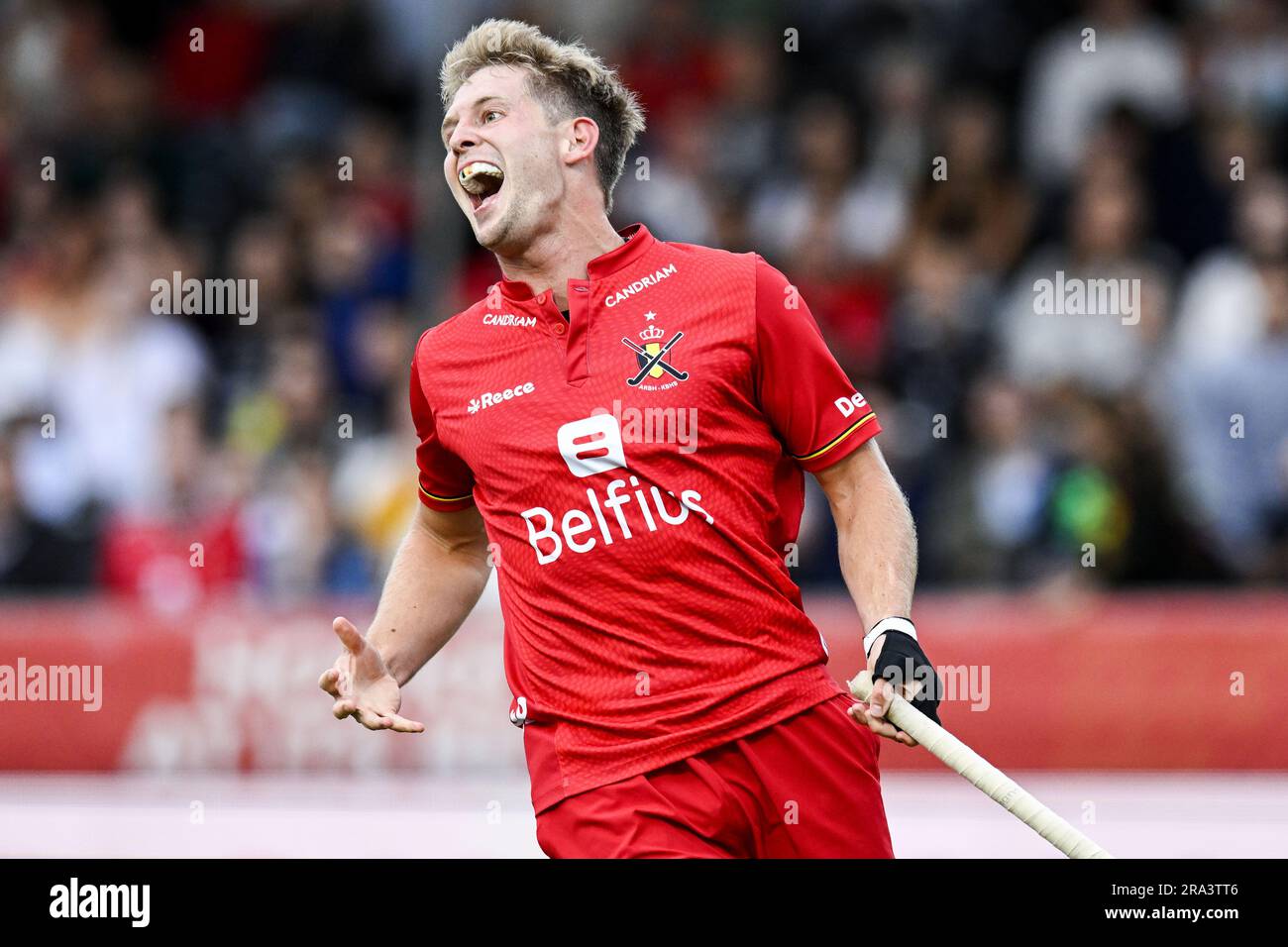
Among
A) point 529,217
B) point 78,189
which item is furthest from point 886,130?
point 529,217

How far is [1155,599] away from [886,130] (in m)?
3.98

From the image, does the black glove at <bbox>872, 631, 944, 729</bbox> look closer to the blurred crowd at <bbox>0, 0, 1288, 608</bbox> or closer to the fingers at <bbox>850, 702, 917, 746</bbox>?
the fingers at <bbox>850, 702, 917, 746</bbox>

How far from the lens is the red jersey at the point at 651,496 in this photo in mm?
5020

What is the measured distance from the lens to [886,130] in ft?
44.4

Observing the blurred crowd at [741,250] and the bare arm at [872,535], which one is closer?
the bare arm at [872,535]

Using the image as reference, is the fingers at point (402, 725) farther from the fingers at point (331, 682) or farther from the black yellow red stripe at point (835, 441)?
the black yellow red stripe at point (835, 441)

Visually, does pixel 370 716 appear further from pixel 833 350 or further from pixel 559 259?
pixel 833 350

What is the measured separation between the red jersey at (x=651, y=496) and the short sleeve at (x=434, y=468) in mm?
199

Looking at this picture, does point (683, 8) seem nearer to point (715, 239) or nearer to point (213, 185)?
point (715, 239)

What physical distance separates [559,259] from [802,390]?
2.50ft

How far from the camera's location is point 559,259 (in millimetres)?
5426

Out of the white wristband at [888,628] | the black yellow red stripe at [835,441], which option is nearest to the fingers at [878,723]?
the white wristband at [888,628]

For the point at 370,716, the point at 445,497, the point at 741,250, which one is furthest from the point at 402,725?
the point at 741,250

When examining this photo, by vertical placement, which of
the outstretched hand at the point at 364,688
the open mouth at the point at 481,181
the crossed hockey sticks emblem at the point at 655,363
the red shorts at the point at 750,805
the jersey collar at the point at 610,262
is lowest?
the red shorts at the point at 750,805
